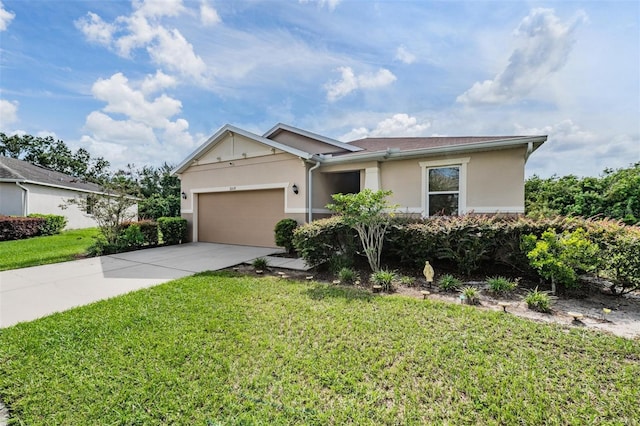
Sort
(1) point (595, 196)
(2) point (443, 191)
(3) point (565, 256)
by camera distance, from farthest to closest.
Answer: (1) point (595, 196), (2) point (443, 191), (3) point (565, 256)

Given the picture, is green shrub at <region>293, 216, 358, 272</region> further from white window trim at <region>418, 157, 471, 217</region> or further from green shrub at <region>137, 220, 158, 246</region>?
green shrub at <region>137, 220, 158, 246</region>

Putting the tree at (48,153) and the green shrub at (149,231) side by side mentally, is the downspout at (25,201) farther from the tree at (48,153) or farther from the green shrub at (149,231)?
the tree at (48,153)

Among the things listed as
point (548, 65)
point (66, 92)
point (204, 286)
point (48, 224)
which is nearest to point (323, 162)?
point (204, 286)

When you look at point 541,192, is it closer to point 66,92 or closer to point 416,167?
point 416,167

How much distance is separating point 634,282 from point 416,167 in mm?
5529

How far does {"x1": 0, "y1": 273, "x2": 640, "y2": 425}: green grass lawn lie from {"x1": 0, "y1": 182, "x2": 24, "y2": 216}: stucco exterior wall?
18244 millimetres

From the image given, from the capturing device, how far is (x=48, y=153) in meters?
36.7

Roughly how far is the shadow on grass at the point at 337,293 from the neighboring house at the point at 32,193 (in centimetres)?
1522

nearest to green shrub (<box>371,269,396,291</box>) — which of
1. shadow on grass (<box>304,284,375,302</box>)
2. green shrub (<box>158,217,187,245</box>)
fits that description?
shadow on grass (<box>304,284,375,302</box>)

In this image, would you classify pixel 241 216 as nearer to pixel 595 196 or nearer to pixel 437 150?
pixel 437 150

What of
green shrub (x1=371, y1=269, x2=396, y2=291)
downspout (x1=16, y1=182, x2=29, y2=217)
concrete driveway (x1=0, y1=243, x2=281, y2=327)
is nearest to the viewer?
concrete driveway (x1=0, y1=243, x2=281, y2=327)

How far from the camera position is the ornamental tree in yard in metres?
5.88

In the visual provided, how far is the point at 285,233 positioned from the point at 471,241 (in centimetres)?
563

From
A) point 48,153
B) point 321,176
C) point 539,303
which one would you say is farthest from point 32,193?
point 48,153
